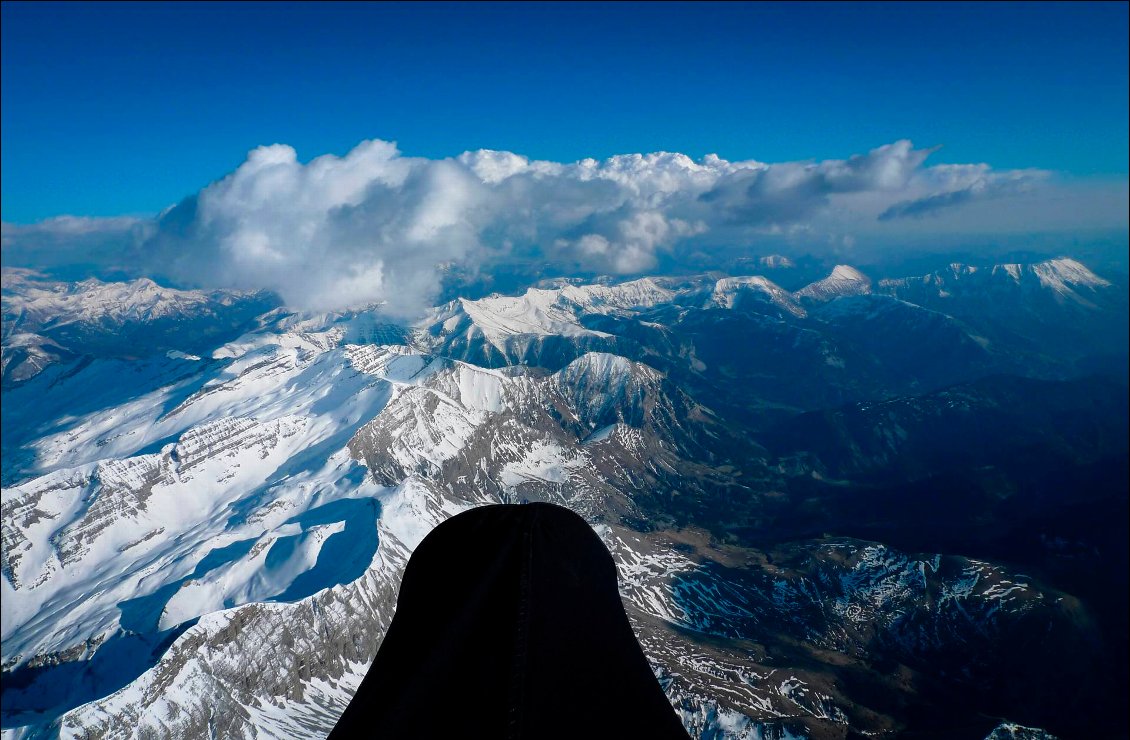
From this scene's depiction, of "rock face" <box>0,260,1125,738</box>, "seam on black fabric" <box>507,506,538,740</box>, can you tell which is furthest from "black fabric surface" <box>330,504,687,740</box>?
"rock face" <box>0,260,1125,738</box>

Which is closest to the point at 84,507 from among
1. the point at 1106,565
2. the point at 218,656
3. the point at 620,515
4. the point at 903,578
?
the point at 218,656

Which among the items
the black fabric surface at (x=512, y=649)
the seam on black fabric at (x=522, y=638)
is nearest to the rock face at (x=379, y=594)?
the black fabric surface at (x=512, y=649)

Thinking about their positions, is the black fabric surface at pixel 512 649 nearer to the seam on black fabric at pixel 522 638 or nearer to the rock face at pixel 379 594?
the seam on black fabric at pixel 522 638

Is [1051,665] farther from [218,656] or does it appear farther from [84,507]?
[84,507]

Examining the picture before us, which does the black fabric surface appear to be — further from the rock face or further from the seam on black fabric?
the rock face

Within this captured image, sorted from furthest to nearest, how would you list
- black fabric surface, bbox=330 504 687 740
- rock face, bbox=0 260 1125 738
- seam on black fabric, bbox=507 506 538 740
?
rock face, bbox=0 260 1125 738, black fabric surface, bbox=330 504 687 740, seam on black fabric, bbox=507 506 538 740

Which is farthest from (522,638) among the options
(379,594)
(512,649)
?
(379,594)
